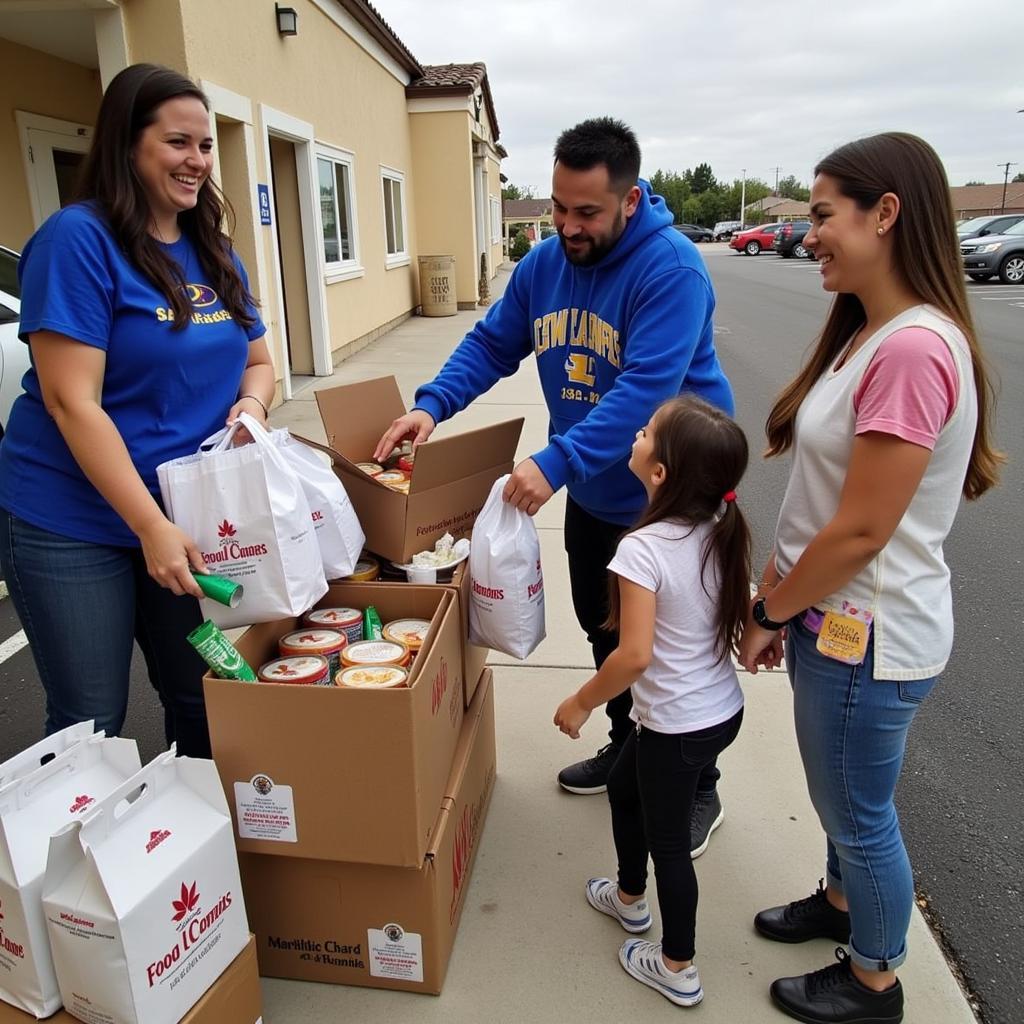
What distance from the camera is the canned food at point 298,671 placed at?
75.4 inches

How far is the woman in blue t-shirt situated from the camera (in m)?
1.77

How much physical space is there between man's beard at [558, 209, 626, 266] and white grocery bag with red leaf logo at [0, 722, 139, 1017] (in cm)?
166

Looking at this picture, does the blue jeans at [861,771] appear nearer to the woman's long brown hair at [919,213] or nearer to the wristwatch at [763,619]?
the wristwatch at [763,619]

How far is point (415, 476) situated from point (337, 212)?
33.8ft

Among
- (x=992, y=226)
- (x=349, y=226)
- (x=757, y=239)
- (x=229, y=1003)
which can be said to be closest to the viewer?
(x=229, y=1003)

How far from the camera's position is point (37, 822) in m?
1.63

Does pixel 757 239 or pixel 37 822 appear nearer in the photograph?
pixel 37 822

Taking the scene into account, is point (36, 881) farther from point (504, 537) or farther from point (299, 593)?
point (504, 537)

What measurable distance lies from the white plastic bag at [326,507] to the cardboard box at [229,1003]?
87 centimetres

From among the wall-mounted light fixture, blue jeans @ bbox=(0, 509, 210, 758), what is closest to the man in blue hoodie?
blue jeans @ bbox=(0, 509, 210, 758)

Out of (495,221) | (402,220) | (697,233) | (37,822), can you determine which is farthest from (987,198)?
(37,822)

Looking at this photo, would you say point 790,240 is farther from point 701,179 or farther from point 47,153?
point 701,179

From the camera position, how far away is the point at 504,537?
7.14ft

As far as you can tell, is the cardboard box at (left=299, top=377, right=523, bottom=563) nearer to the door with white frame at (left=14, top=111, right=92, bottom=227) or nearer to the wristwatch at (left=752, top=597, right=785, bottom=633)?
the wristwatch at (left=752, top=597, right=785, bottom=633)
